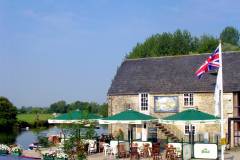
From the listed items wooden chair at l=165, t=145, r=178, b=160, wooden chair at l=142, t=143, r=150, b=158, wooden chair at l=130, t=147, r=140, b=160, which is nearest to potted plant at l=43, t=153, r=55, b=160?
wooden chair at l=130, t=147, r=140, b=160

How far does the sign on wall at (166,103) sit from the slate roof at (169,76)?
50 cm

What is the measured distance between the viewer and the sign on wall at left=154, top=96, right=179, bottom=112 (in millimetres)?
36062

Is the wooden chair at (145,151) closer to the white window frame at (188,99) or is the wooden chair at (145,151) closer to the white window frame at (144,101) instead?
the white window frame at (188,99)

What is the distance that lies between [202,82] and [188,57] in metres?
3.98

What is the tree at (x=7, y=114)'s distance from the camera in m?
84.6

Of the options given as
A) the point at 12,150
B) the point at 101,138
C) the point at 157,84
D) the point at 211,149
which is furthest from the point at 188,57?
the point at 12,150

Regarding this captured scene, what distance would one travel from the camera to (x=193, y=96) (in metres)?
35.5

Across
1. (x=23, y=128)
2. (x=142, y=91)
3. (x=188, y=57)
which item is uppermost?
(x=188, y=57)

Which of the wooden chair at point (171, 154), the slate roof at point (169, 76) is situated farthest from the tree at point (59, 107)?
the wooden chair at point (171, 154)

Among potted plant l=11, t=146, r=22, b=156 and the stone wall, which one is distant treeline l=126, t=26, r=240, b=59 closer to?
the stone wall

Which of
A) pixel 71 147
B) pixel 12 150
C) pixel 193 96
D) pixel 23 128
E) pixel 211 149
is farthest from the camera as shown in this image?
pixel 23 128

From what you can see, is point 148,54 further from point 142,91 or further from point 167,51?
point 142,91

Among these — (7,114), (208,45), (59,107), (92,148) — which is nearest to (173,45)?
(208,45)

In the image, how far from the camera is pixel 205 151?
2592cm
